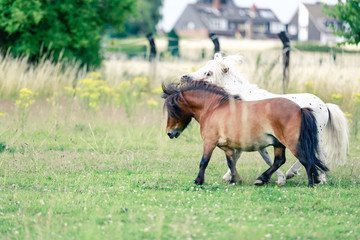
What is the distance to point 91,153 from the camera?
32.4ft

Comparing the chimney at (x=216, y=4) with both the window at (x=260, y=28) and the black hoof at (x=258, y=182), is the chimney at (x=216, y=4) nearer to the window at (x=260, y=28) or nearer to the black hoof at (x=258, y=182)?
the window at (x=260, y=28)

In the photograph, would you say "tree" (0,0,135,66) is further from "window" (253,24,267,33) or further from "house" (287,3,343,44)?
"window" (253,24,267,33)

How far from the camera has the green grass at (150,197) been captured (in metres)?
5.28

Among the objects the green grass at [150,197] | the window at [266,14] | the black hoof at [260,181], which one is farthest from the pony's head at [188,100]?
the window at [266,14]

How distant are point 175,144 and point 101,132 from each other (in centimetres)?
187

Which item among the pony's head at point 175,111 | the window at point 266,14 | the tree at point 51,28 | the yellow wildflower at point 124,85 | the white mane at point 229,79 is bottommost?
the yellow wildflower at point 124,85

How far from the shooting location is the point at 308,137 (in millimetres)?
7164

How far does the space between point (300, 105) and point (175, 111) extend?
1.85m

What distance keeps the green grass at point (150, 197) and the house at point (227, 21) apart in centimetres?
7417

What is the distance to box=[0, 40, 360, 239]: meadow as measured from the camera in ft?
17.6

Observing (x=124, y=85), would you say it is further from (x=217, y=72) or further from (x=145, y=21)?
(x=145, y=21)

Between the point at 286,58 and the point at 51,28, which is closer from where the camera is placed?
the point at 286,58

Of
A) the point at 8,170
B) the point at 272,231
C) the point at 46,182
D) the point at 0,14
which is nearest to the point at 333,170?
the point at 272,231

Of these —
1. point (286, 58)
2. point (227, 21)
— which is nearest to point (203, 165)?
point (286, 58)
